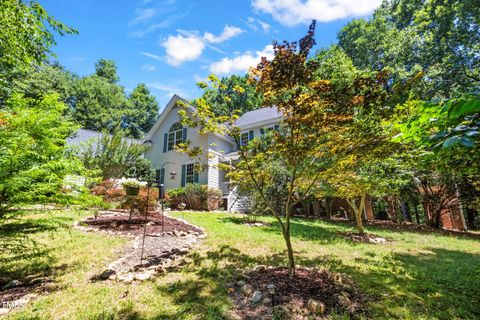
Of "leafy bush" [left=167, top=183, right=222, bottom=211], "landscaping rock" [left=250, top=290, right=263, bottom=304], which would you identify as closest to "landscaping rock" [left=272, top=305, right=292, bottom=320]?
"landscaping rock" [left=250, top=290, right=263, bottom=304]

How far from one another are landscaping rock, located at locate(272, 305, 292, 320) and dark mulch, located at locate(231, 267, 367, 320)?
0.19 ft

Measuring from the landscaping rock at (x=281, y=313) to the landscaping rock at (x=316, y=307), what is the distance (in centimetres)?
30

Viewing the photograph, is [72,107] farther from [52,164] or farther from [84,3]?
[52,164]

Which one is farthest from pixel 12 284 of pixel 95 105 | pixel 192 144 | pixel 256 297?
pixel 95 105

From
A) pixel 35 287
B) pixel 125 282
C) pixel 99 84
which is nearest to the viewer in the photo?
pixel 35 287

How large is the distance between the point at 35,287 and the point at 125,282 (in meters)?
1.21

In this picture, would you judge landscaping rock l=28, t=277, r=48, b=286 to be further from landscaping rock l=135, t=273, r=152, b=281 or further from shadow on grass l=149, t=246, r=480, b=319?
shadow on grass l=149, t=246, r=480, b=319

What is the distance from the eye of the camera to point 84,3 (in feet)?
25.7

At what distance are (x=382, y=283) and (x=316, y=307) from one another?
183 cm

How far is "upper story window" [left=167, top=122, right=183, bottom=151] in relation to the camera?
1727 centimetres

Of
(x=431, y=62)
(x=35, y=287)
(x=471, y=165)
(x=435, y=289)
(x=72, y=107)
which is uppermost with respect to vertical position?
(x=72, y=107)

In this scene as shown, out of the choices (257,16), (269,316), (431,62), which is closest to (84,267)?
(269,316)

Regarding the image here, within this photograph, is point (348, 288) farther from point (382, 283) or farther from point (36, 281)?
point (36, 281)

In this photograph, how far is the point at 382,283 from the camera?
12.6 ft
